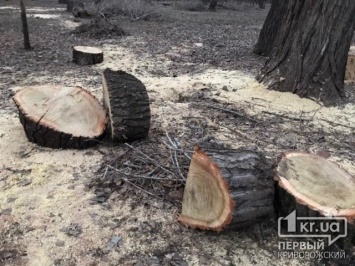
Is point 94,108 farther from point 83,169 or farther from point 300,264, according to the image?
point 300,264

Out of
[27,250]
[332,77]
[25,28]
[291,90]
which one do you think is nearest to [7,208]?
[27,250]

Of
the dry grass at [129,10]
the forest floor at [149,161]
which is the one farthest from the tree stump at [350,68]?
the dry grass at [129,10]

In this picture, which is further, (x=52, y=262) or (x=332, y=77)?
(x=332, y=77)

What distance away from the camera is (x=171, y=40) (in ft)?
31.8

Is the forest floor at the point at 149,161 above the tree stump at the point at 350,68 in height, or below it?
below

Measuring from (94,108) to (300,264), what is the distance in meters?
2.50

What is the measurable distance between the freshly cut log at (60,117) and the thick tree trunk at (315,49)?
9.21 feet

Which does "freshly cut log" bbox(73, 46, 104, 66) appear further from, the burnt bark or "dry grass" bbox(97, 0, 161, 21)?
"dry grass" bbox(97, 0, 161, 21)

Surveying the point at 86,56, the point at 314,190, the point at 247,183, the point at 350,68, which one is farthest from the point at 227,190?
the point at 86,56

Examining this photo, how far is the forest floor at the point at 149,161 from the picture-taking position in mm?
2580

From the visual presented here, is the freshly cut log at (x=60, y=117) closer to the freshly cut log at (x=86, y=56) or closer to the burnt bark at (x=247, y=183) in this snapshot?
the burnt bark at (x=247, y=183)

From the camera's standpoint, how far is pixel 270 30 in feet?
26.7
